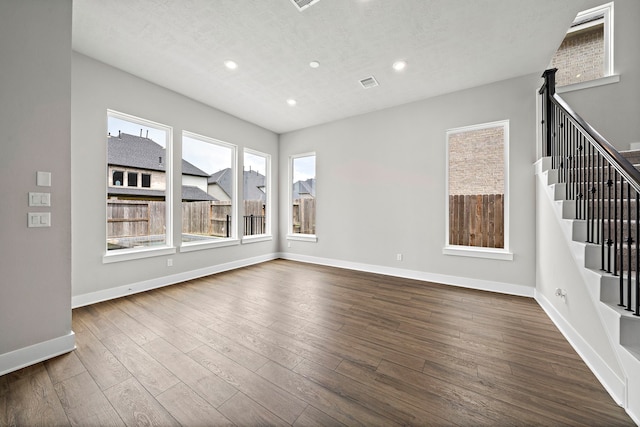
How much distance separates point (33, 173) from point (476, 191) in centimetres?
527

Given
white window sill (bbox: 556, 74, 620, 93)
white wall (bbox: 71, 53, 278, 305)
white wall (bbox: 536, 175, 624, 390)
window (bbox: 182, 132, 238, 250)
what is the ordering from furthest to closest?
window (bbox: 182, 132, 238, 250) → white window sill (bbox: 556, 74, 620, 93) → white wall (bbox: 71, 53, 278, 305) → white wall (bbox: 536, 175, 624, 390)

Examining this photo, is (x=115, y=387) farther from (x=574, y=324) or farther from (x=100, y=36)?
(x=574, y=324)

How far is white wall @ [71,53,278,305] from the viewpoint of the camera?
9.51 ft

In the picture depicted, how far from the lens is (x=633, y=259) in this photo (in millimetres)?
1802

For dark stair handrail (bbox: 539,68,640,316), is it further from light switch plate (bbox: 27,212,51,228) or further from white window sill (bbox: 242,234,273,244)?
white window sill (bbox: 242,234,273,244)

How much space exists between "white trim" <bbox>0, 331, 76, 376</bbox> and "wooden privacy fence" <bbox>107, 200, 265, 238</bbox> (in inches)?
65.2

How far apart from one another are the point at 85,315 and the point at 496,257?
210 inches

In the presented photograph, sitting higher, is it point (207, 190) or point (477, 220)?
point (207, 190)

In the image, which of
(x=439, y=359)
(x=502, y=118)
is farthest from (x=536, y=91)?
(x=439, y=359)

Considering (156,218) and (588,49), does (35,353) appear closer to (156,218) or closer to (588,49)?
(156,218)

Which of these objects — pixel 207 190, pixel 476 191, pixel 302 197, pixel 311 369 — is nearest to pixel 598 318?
pixel 311 369

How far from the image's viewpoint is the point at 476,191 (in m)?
3.88

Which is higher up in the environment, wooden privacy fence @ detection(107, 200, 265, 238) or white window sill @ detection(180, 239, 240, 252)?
wooden privacy fence @ detection(107, 200, 265, 238)

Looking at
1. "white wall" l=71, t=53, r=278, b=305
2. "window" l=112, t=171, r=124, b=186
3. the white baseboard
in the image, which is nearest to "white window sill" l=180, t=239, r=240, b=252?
"white wall" l=71, t=53, r=278, b=305
